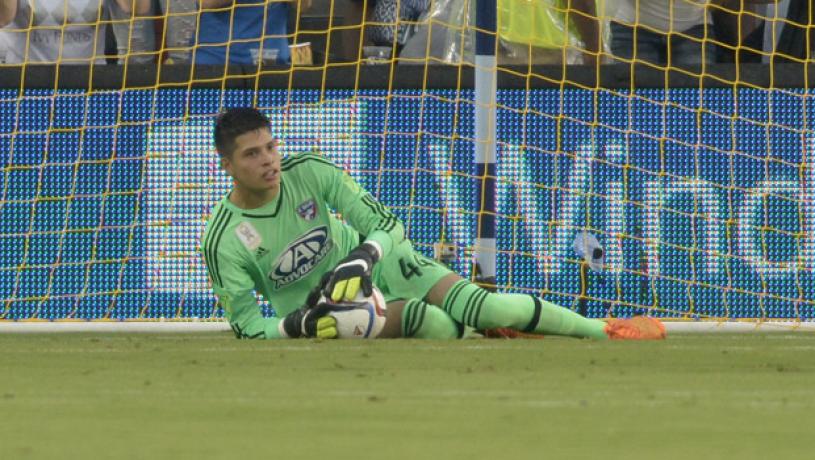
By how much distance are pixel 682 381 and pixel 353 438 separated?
1.66m

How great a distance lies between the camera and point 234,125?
7.36 m

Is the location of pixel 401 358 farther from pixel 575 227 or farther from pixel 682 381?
pixel 575 227

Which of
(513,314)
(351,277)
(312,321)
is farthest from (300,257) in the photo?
(513,314)

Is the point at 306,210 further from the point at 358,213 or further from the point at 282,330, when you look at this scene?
the point at 282,330

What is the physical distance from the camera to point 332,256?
7.54 m

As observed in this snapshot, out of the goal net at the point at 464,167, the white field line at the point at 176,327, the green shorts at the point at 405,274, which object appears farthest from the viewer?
the goal net at the point at 464,167

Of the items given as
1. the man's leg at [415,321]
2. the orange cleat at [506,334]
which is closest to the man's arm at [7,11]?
the man's leg at [415,321]

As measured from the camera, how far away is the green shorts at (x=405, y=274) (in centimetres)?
752

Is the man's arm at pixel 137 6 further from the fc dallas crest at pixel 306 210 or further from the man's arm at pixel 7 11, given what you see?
the fc dallas crest at pixel 306 210

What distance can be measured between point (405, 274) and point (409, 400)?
3033 mm

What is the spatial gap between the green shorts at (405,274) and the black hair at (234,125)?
766 millimetres

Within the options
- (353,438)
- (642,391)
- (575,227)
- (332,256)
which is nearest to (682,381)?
(642,391)

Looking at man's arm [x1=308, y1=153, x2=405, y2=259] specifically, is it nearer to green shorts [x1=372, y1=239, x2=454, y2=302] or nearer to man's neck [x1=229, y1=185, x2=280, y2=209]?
green shorts [x1=372, y1=239, x2=454, y2=302]

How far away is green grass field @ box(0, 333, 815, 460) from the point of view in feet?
11.7
